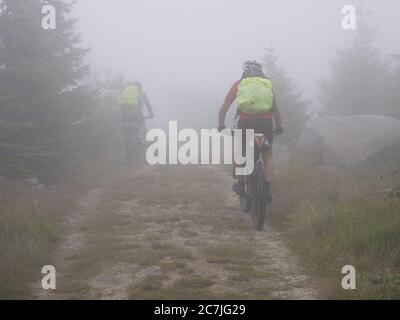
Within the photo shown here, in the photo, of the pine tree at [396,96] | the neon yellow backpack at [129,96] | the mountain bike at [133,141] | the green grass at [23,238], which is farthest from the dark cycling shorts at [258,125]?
the pine tree at [396,96]

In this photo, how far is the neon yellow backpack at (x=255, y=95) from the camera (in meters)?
8.45

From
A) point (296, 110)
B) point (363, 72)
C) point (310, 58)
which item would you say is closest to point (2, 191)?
point (296, 110)

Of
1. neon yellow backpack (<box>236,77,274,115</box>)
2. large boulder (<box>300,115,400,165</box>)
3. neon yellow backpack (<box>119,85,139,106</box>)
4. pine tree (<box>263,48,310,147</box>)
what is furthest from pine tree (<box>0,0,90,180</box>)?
pine tree (<box>263,48,310,147</box>)

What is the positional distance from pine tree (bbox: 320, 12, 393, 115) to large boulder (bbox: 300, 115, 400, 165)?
8.32 meters

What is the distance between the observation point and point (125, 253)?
7.36 meters

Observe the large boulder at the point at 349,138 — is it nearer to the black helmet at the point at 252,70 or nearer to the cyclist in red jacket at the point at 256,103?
the cyclist in red jacket at the point at 256,103

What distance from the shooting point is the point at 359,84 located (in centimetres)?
2362

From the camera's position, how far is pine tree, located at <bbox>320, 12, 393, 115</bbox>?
930 inches

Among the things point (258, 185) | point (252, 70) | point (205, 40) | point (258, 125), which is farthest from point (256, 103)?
point (205, 40)

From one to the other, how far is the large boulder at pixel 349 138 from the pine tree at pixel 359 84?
8320 mm

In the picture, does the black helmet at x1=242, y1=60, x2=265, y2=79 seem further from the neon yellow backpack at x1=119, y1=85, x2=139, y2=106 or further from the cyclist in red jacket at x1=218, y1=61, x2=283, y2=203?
the neon yellow backpack at x1=119, y1=85, x2=139, y2=106

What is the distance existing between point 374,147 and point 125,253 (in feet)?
28.1

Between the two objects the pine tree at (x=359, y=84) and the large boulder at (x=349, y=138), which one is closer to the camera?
the large boulder at (x=349, y=138)
